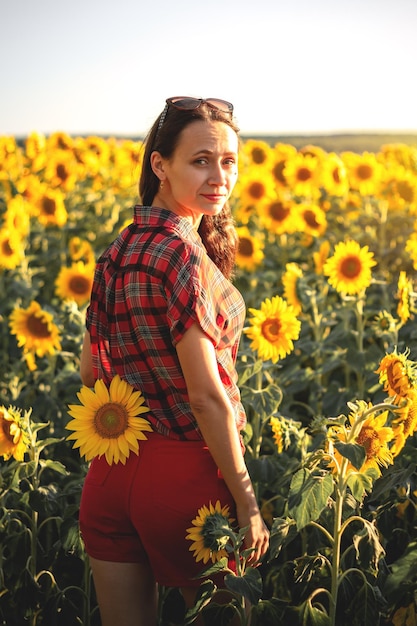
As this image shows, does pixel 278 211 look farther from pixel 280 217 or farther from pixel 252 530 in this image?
pixel 252 530

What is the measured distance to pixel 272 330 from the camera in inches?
116

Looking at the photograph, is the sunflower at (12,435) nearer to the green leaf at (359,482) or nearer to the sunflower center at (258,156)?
the green leaf at (359,482)

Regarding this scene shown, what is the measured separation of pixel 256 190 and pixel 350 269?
7.35 ft

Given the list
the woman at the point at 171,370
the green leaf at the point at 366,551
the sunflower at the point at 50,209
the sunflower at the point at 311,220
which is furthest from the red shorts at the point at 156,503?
the sunflower at the point at 50,209

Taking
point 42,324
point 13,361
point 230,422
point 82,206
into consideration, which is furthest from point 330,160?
point 230,422

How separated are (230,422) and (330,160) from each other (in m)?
4.57

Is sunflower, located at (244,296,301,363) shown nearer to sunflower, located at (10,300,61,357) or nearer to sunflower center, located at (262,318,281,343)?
sunflower center, located at (262,318,281,343)

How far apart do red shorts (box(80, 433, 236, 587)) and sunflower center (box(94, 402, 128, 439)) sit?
0.21ft

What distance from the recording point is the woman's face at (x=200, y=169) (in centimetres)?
202

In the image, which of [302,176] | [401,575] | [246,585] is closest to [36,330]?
[246,585]

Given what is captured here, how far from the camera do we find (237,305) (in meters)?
2.06

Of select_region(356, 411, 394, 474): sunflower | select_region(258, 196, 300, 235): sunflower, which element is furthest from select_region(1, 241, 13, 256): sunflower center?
select_region(356, 411, 394, 474): sunflower

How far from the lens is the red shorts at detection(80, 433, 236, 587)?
1.98 m

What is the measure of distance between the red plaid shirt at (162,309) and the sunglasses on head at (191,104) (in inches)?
10.1
